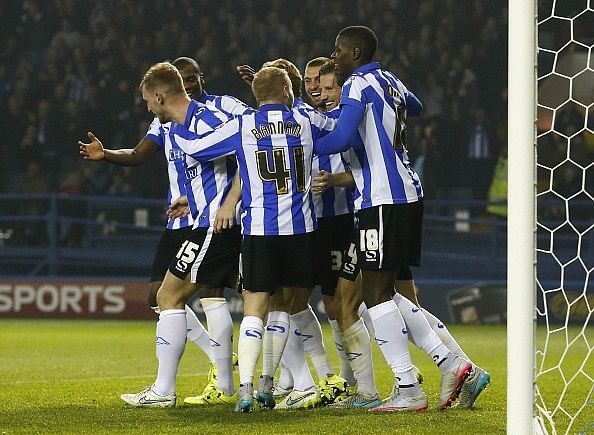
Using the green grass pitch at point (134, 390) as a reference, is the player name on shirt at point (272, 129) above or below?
above

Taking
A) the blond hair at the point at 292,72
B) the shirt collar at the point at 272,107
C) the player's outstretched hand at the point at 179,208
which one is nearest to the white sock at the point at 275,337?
the player's outstretched hand at the point at 179,208

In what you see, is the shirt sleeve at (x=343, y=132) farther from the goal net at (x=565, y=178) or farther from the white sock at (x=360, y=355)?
the goal net at (x=565, y=178)

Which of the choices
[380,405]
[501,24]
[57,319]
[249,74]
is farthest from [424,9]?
[380,405]

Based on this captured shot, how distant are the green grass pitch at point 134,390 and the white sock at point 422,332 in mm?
276

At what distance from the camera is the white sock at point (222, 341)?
5.76 metres

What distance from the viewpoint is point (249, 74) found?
6125 millimetres

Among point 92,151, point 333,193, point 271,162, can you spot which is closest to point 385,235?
point 271,162

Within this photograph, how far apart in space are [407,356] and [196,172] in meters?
1.41

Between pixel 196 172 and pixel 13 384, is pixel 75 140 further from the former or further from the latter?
pixel 196 172

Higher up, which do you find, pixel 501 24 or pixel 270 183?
pixel 501 24

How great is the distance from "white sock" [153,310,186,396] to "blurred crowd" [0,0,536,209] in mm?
9135

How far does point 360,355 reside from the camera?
5.62 m

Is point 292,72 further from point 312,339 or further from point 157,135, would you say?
point 312,339

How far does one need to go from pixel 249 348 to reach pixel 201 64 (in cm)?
1127
